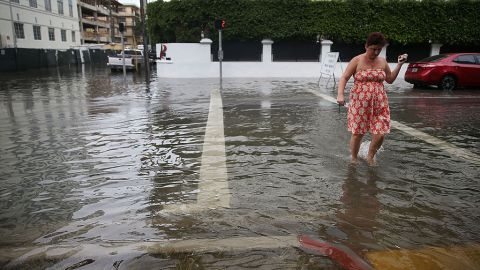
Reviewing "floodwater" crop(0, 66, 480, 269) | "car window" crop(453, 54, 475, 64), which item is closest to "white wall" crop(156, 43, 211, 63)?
"car window" crop(453, 54, 475, 64)

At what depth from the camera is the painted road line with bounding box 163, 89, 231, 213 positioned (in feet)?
11.9

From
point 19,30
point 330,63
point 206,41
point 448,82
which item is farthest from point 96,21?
point 448,82

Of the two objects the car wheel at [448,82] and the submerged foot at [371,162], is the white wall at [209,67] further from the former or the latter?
the submerged foot at [371,162]

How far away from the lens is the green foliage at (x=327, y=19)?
19672 millimetres

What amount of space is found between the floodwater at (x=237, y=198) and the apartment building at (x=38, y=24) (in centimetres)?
2617

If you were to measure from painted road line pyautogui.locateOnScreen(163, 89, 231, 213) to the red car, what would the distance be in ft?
32.7

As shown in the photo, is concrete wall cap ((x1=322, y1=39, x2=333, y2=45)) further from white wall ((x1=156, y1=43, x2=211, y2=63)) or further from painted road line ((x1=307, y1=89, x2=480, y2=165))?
painted road line ((x1=307, y1=89, x2=480, y2=165))

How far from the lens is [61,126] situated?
7.46m

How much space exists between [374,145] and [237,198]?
6.58 ft

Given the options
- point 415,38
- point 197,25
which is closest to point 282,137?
point 197,25

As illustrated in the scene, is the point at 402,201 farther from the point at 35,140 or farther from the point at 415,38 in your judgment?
the point at 415,38

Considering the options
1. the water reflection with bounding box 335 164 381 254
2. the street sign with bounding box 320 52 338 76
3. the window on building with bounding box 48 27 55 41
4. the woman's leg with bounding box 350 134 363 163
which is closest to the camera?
the water reflection with bounding box 335 164 381 254

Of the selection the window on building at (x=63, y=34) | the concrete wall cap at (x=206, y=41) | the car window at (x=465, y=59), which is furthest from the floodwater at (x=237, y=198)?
the window on building at (x=63, y=34)

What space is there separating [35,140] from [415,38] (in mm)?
19739
